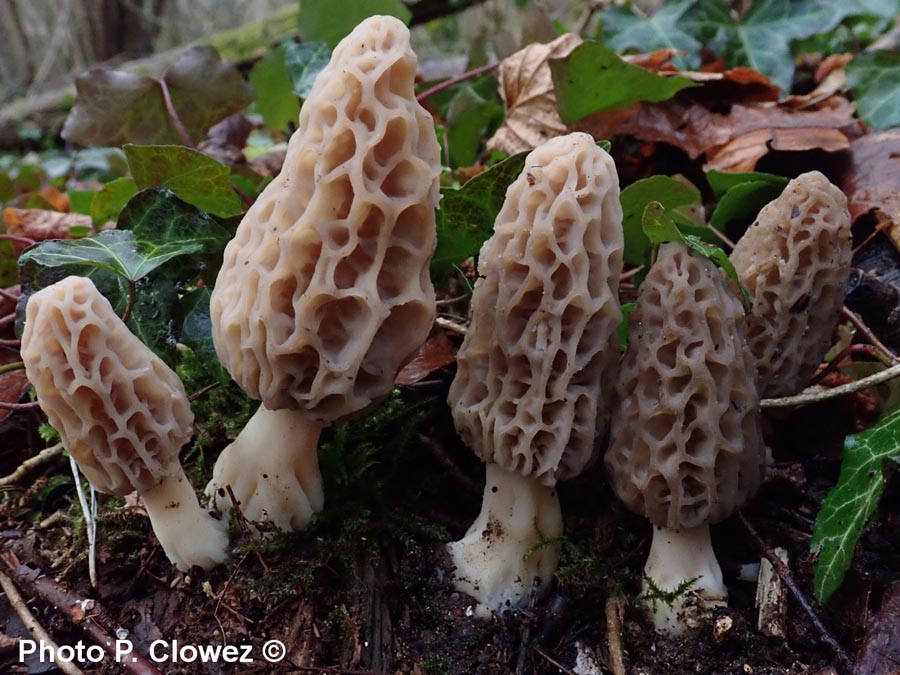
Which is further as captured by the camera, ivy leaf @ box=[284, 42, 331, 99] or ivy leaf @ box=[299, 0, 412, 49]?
ivy leaf @ box=[299, 0, 412, 49]

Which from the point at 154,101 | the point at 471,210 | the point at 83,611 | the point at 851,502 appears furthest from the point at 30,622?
the point at 154,101

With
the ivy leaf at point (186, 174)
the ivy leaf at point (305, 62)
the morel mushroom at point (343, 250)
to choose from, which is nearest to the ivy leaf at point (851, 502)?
the morel mushroom at point (343, 250)

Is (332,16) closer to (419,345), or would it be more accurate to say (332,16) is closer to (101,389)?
(419,345)

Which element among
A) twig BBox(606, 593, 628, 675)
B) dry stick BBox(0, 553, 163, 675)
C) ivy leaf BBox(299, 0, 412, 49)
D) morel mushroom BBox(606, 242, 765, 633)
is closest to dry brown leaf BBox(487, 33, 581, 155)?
ivy leaf BBox(299, 0, 412, 49)

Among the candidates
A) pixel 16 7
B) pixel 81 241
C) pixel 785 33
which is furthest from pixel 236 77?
pixel 16 7

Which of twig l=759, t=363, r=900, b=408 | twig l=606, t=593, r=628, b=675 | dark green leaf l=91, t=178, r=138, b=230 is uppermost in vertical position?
dark green leaf l=91, t=178, r=138, b=230

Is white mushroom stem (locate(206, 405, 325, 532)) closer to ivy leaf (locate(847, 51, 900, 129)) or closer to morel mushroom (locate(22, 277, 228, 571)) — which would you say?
morel mushroom (locate(22, 277, 228, 571))

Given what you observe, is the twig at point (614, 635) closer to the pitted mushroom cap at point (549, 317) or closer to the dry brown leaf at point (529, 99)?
the pitted mushroom cap at point (549, 317)
